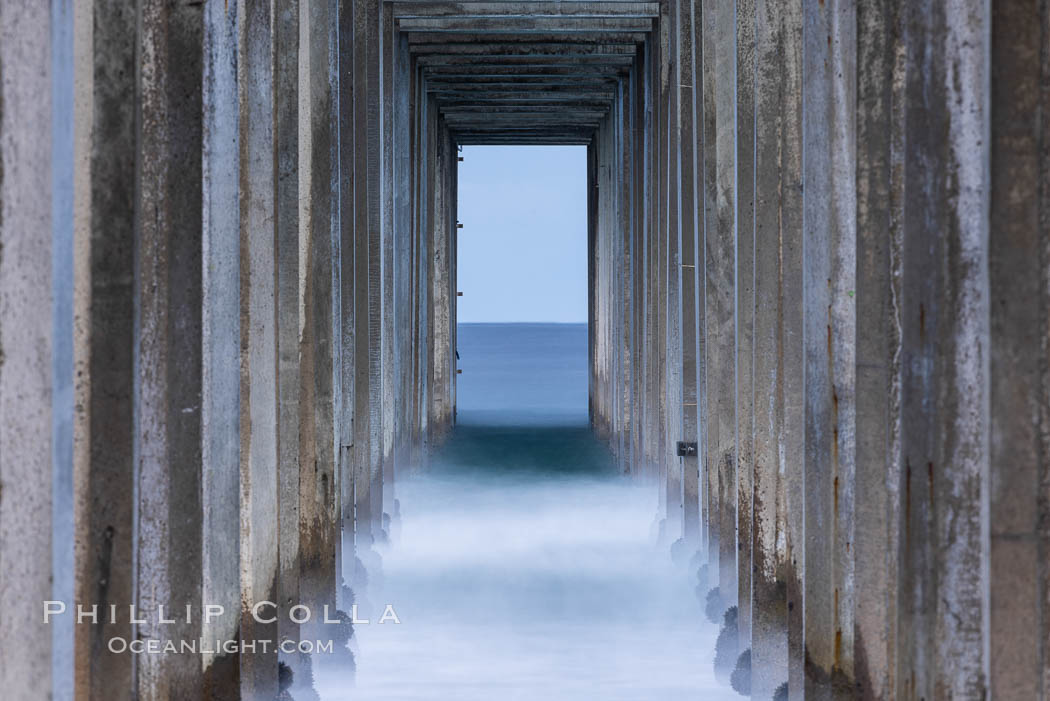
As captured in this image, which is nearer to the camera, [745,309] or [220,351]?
[220,351]

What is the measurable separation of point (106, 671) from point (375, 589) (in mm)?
4081

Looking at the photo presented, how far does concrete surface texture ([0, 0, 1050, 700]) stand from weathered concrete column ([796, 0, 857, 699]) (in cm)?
1

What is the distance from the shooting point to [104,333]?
119 inches

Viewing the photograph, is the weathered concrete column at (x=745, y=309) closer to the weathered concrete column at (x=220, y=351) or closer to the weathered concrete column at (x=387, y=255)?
the weathered concrete column at (x=220, y=351)

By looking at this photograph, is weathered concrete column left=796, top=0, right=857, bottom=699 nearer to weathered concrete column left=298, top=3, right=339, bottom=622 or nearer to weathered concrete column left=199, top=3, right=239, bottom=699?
weathered concrete column left=199, top=3, right=239, bottom=699

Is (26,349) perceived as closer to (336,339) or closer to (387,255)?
(336,339)

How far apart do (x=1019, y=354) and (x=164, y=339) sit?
6.87 ft

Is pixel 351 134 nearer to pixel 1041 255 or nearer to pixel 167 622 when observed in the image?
pixel 167 622

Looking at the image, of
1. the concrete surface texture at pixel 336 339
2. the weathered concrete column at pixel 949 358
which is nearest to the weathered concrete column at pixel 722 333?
the concrete surface texture at pixel 336 339

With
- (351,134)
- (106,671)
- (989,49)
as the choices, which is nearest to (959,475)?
(989,49)

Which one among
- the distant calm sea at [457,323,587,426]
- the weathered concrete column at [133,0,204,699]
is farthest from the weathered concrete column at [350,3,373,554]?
the distant calm sea at [457,323,587,426]

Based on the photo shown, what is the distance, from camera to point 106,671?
120 inches

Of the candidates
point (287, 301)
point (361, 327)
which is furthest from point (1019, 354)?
point (361, 327)

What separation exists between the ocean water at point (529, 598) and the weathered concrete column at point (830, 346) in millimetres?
1639
